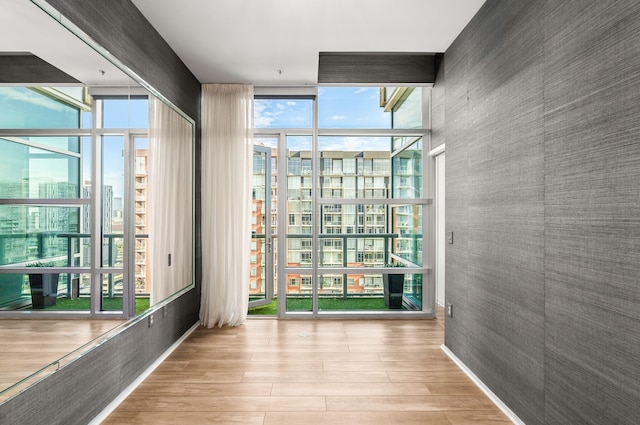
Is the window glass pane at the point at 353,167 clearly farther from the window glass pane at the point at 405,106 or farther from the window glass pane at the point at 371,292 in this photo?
the window glass pane at the point at 371,292

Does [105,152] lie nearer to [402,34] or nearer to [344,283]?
[402,34]

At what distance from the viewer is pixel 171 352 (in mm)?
3266

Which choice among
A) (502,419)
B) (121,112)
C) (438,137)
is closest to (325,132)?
(438,137)

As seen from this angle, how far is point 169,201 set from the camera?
3199 mm

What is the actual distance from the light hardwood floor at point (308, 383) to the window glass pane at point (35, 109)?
1.78 meters

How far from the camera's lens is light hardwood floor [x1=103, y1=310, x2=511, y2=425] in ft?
7.42

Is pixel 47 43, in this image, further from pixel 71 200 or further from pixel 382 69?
pixel 382 69

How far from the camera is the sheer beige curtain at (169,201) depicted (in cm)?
290

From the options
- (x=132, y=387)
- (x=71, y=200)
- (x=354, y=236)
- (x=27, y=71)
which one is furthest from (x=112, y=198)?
(x=354, y=236)

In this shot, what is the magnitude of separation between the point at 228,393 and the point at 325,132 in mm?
2893

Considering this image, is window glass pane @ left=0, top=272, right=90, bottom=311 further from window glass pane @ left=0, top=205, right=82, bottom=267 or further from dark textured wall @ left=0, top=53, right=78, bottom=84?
dark textured wall @ left=0, top=53, right=78, bottom=84

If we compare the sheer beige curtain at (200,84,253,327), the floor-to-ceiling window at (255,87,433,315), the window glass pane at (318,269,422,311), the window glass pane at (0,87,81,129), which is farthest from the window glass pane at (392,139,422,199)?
the window glass pane at (0,87,81,129)

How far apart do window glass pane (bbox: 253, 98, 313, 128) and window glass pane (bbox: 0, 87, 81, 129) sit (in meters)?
2.54

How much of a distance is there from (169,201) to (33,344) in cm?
172
